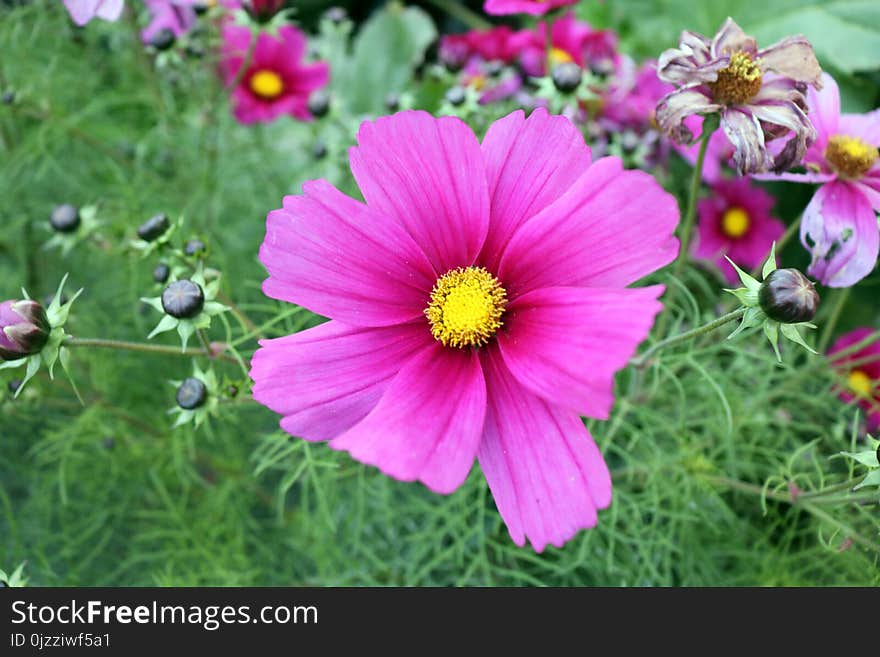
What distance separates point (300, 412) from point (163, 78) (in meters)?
0.85

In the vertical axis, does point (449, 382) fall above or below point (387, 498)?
below

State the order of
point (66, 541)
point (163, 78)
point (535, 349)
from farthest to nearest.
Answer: point (163, 78)
point (66, 541)
point (535, 349)

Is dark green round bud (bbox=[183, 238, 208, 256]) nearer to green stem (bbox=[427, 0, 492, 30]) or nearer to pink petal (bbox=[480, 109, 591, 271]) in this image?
pink petal (bbox=[480, 109, 591, 271])

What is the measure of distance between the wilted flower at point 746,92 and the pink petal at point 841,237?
0.06m

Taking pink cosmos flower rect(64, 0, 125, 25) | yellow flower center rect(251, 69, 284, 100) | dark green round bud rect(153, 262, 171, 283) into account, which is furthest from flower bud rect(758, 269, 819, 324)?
yellow flower center rect(251, 69, 284, 100)

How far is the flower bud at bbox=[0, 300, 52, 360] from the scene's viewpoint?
55cm

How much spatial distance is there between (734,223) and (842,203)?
1.55ft

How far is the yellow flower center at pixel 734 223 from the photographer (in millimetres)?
1116

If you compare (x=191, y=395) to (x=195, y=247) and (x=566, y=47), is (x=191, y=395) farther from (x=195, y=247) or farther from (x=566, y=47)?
(x=566, y=47)

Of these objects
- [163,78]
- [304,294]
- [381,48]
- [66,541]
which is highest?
[381,48]

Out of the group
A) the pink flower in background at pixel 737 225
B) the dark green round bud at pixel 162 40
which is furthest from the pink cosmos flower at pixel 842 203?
the dark green round bud at pixel 162 40

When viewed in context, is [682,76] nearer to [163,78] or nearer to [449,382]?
[449,382]
